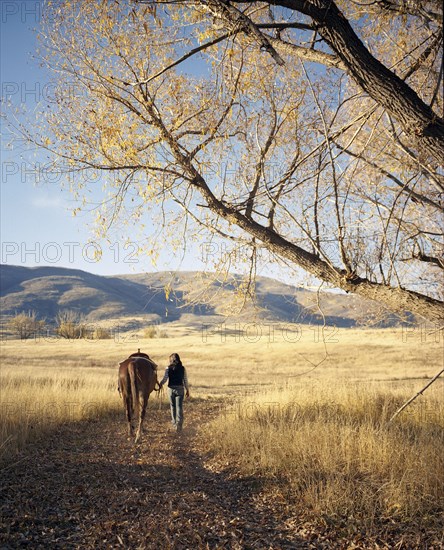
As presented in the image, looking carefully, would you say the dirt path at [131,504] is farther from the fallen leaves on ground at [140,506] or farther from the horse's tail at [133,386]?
the horse's tail at [133,386]

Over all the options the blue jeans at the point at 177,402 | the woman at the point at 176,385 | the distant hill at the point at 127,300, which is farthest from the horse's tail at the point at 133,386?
the distant hill at the point at 127,300

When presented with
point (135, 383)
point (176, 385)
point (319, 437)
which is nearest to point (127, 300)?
point (176, 385)

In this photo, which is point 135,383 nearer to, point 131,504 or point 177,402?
point 177,402

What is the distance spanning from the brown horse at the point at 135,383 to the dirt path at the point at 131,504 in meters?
1.67

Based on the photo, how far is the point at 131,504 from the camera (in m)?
6.30

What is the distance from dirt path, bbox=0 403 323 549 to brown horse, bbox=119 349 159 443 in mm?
1670

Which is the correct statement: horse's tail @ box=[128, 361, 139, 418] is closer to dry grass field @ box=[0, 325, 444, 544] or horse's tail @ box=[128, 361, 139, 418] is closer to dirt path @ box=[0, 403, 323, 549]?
dirt path @ box=[0, 403, 323, 549]

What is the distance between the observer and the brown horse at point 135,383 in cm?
1134

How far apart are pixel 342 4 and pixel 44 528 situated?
8.26 metres

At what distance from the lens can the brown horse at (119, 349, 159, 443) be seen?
11.3 meters

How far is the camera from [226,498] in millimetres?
6762

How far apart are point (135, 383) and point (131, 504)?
533 cm

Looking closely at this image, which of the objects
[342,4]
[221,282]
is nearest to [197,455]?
[221,282]

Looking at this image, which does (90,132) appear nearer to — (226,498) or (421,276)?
(226,498)
